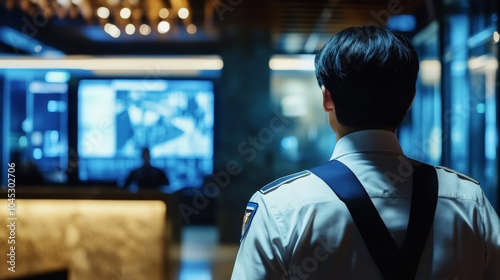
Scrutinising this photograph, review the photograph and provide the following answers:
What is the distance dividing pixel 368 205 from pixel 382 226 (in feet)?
0.12

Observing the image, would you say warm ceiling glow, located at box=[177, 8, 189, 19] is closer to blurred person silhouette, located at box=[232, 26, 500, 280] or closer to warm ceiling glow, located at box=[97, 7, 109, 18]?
warm ceiling glow, located at box=[97, 7, 109, 18]

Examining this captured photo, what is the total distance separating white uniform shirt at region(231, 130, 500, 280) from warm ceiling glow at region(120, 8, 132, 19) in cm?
574

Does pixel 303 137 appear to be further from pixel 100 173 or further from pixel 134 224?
pixel 134 224

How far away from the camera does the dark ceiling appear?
5.91 m

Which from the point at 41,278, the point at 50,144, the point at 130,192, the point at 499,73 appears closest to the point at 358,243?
the point at 41,278

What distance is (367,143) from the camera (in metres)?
0.94

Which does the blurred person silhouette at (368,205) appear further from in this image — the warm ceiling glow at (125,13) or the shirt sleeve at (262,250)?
the warm ceiling glow at (125,13)

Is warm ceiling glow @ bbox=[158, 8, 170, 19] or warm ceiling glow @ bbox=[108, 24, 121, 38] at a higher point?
warm ceiling glow @ bbox=[108, 24, 121, 38]

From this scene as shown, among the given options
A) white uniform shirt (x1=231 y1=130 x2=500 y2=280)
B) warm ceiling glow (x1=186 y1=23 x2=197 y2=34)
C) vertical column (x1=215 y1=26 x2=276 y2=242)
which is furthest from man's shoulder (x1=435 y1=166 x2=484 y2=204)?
warm ceiling glow (x1=186 y1=23 x2=197 y2=34)

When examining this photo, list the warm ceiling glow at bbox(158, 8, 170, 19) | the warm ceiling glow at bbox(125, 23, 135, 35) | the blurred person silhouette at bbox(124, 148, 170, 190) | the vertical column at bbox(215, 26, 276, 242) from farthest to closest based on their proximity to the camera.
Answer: the warm ceiling glow at bbox(125, 23, 135, 35) < the vertical column at bbox(215, 26, 276, 242) < the blurred person silhouette at bbox(124, 148, 170, 190) < the warm ceiling glow at bbox(158, 8, 170, 19)

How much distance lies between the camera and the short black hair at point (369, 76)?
3.08ft

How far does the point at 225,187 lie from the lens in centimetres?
730

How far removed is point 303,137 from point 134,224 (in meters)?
3.50

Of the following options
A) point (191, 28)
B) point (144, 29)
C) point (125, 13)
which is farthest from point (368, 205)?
point (144, 29)
